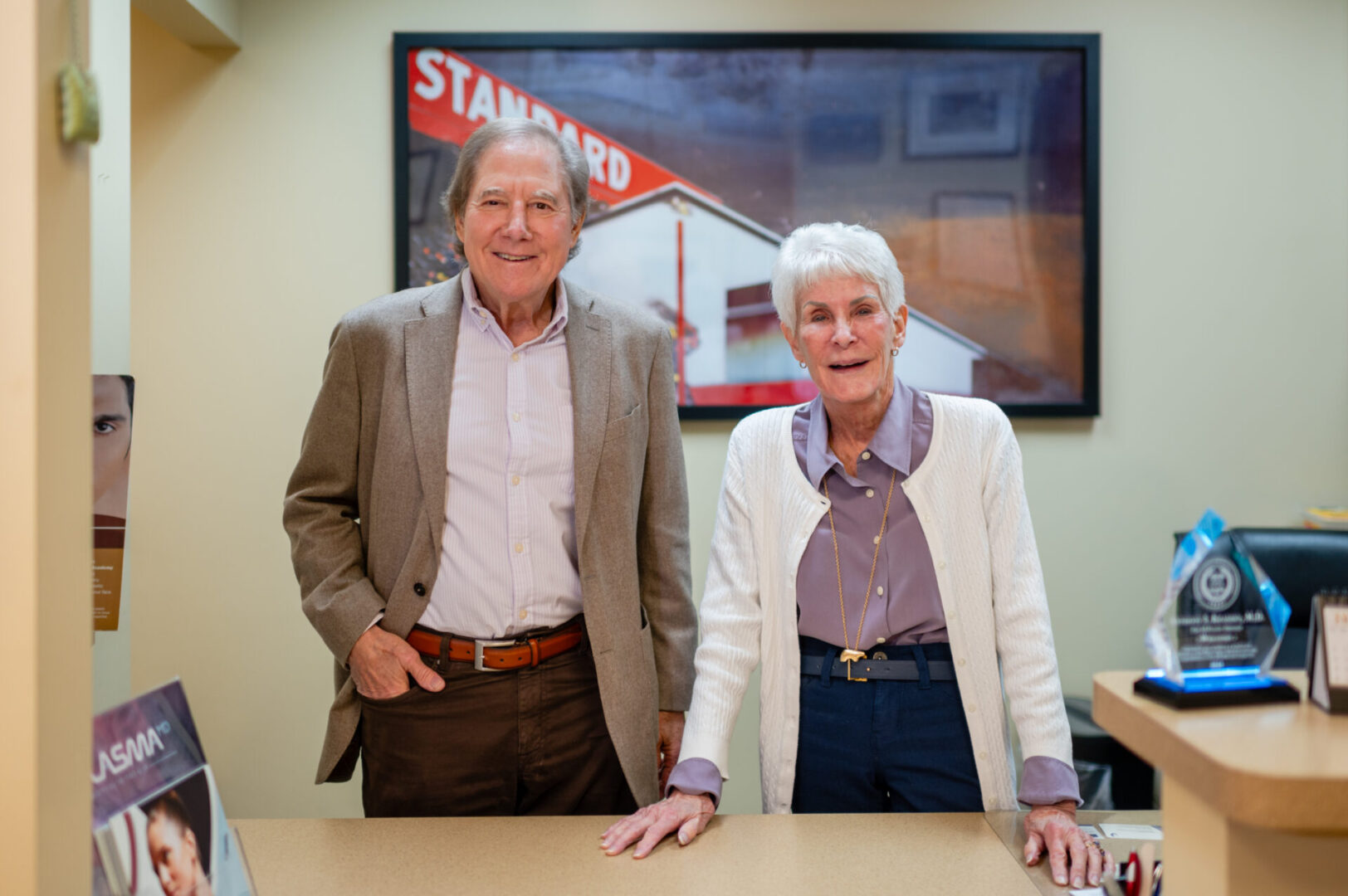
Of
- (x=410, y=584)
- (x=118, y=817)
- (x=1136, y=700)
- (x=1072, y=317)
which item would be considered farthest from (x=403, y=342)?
(x=1072, y=317)

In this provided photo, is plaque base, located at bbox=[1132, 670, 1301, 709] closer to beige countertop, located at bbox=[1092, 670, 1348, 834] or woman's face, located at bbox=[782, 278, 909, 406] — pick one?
beige countertop, located at bbox=[1092, 670, 1348, 834]

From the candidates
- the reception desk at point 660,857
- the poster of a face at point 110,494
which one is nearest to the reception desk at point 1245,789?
the reception desk at point 660,857

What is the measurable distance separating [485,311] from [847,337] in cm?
64

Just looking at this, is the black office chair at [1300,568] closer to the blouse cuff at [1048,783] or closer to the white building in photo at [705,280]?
the white building in photo at [705,280]

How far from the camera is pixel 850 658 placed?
165cm

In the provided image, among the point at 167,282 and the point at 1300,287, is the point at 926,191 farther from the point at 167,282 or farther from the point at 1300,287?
the point at 167,282

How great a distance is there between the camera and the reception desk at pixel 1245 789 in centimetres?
80

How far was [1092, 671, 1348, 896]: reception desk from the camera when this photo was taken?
0.80m

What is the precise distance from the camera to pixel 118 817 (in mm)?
966

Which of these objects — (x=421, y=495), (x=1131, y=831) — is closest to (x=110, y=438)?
(x=421, y=495)

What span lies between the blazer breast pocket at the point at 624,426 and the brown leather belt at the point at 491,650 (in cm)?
36

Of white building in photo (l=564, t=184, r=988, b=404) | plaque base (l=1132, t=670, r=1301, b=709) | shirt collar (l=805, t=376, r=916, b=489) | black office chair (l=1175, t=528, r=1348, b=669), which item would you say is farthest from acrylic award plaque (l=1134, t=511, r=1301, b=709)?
white building in photo (l=564, t=184, r=988, b=404)

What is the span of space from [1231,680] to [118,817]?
1.06 meters

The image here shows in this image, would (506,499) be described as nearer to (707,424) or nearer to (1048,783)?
(1048,783)
